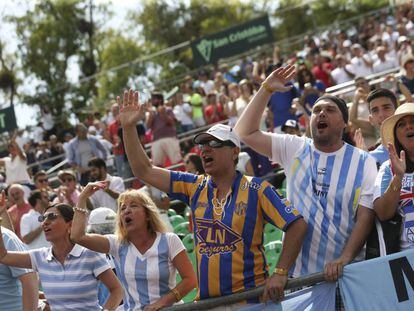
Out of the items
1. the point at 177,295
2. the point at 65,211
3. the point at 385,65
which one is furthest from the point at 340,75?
the point at 177,295

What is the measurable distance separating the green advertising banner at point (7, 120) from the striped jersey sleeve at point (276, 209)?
51.5 ft

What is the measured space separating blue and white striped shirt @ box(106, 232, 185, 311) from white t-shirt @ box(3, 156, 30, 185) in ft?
31.6

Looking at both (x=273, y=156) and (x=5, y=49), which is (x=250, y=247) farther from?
(x=5, y=49)

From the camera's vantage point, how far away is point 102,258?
274 inches

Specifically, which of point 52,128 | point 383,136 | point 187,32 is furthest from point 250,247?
point 187,32

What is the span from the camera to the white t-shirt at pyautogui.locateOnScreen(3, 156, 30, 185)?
15817 millimetres

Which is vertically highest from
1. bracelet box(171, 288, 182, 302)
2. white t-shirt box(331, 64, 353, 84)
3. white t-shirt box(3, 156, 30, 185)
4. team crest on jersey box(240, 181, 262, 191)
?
white t-shirt box(331, 64, 353, 84)

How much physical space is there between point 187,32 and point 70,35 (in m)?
10.3

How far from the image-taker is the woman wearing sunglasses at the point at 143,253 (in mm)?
6336

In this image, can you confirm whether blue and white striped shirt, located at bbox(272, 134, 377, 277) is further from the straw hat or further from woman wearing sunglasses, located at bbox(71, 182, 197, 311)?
woman wearing sunglasses, located at bbox(71, 182, 197, 311)

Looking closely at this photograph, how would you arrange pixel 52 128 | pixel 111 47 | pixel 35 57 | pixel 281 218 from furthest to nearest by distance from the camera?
pixel 111 47, pixel 35 57, pixel 52 128, pixel 281 218

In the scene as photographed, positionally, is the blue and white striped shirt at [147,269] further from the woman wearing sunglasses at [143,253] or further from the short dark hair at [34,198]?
the short dark hair at [34,198]

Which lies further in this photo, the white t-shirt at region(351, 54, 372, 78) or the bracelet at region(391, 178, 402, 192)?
the white t-shirt at region(351, 54, 372, 78)

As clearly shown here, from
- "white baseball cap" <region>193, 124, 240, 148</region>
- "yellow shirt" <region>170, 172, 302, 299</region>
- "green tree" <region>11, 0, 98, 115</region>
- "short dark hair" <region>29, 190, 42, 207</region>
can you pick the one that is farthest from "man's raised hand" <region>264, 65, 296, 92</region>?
"green tree" <region>11, 0, 98, 115</region>
